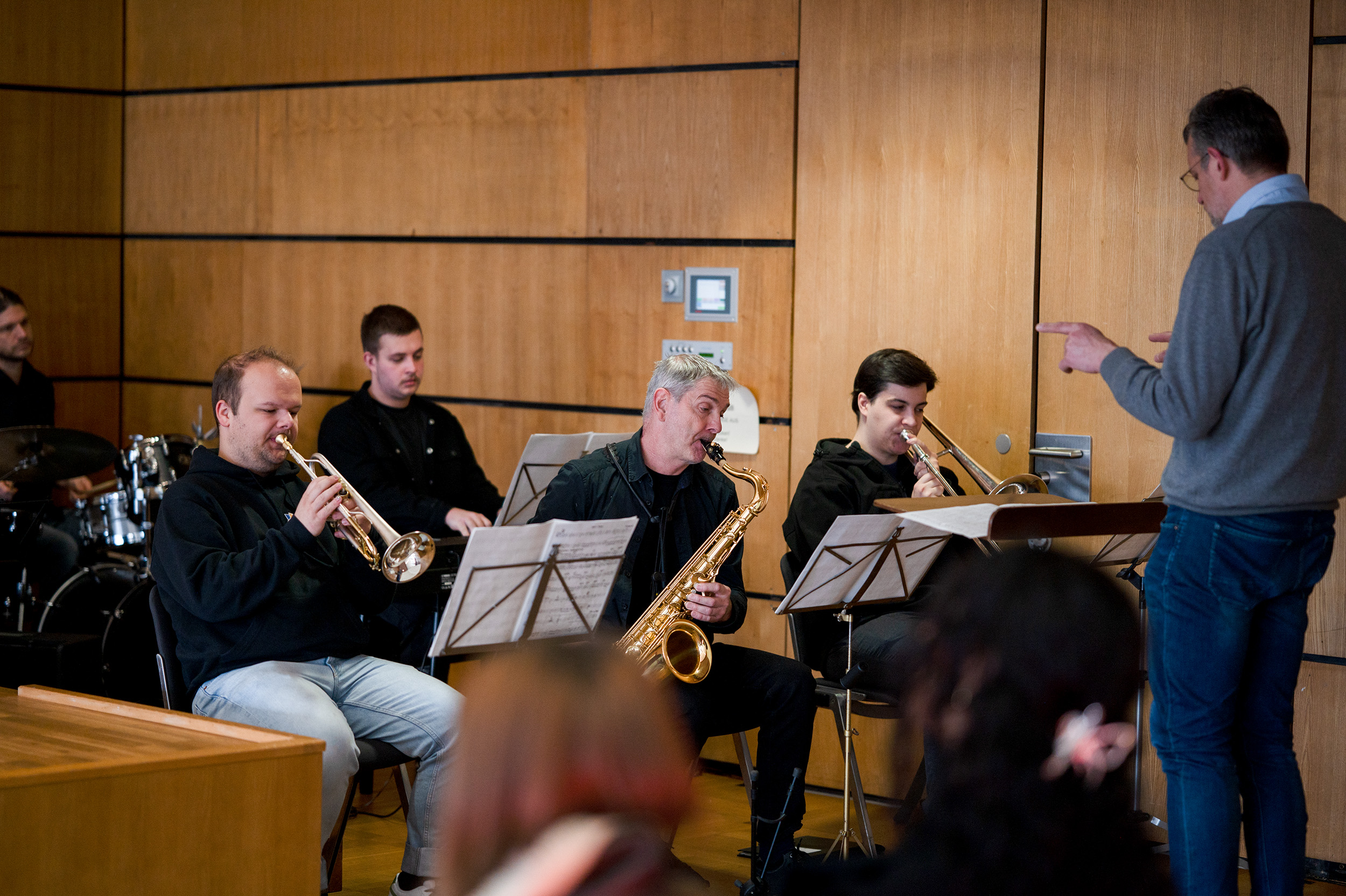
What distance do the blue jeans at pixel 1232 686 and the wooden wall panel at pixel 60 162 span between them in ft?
15.8

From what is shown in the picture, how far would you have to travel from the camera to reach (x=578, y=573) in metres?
3.08

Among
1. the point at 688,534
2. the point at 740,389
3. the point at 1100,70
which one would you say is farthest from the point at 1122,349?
the point at 740,389

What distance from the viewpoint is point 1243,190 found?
2.70 metres

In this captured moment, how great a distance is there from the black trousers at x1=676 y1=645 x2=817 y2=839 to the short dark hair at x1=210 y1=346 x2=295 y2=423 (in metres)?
1.26

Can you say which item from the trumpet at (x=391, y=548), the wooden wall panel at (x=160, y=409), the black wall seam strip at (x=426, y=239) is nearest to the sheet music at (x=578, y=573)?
the trumpet at (x=391, y=548)

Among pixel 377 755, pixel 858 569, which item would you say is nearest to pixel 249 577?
pixel 377 755

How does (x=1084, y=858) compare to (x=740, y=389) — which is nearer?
(x=1084, y=858)

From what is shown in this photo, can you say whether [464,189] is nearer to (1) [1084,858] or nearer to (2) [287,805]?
(2) [287,805]

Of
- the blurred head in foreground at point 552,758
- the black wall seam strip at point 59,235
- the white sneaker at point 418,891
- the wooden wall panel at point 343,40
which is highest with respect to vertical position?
the wooden wall panel at point 343,40

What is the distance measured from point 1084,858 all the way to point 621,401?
3.64m

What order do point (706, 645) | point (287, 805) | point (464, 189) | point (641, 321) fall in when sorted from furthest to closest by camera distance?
point (464, 189) → point (641, 321) → point (706, 645) → point (287, 805)

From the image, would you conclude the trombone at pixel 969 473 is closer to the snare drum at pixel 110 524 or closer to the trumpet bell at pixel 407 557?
the trumpet bell at pixel 407 557

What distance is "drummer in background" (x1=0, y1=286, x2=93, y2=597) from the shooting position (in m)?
5.11

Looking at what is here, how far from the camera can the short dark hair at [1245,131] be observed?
2.65m
